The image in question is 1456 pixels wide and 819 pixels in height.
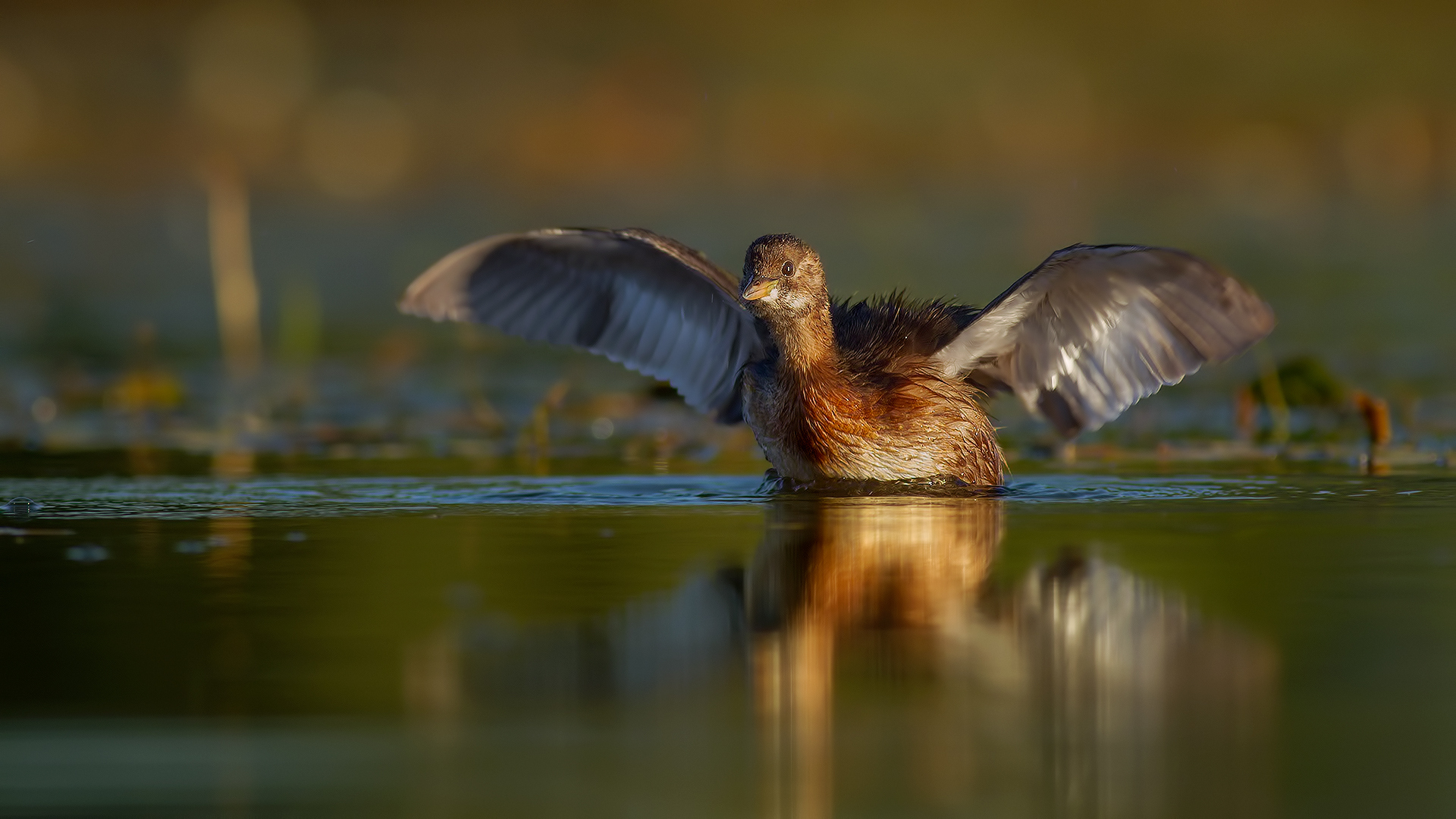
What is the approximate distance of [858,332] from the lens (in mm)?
8438

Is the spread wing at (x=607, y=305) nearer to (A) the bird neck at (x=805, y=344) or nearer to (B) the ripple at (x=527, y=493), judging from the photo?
(A) the bird neck at (x=805, y=344)

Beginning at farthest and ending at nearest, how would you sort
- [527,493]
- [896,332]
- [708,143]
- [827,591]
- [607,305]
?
[708,143] < [607,305] < [896,332] < [527,493] < [827,591]

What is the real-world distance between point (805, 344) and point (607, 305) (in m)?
1.19

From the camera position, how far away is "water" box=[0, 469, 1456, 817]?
12.4 ft

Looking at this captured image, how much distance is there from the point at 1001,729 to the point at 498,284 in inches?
198

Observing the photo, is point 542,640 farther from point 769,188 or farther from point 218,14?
point 218,14

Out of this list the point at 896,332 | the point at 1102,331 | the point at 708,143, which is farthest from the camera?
the point at 708,143

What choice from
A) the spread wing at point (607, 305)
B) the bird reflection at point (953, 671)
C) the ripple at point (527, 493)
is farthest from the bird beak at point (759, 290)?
the bird reflection at point (953, 671)

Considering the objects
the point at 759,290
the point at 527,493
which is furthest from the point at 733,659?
the point at 759,290

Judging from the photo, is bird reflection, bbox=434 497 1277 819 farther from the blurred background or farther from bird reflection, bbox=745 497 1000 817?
the blurred background

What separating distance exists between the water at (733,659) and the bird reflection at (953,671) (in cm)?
1

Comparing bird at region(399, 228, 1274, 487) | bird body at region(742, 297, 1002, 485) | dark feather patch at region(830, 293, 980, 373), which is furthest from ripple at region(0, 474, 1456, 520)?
dark feather patch at region(830, 293, 980, 373)

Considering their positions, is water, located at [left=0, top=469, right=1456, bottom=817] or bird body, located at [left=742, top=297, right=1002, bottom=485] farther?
bird body, located at [left=742, top=297, right=1002, bottom=485]

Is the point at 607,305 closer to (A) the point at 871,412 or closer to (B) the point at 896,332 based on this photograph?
(B) the point at 896,332
